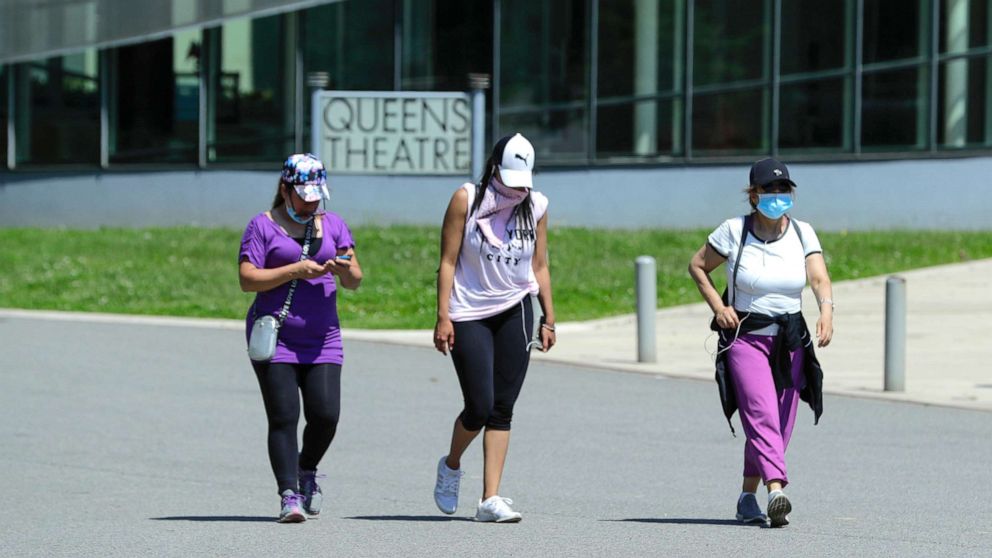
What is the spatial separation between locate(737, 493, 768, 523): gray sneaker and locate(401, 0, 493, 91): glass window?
22.7 metres

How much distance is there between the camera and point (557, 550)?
24.0 ft

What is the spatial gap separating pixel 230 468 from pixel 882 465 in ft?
11.6

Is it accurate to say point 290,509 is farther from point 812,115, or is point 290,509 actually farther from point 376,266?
point 812,115

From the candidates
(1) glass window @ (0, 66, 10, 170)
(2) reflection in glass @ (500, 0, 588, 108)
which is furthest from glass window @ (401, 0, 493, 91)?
(1) glass window @ (0, 66, 10, 170)

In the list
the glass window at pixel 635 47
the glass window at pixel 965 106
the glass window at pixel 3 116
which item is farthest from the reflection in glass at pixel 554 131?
the glass window at pixel 3 116

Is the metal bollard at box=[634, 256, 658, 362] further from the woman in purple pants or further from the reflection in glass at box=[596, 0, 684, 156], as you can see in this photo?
the reflection in glass at box=[596, 0, 684, 156]

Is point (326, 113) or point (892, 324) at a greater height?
point (326, 113)

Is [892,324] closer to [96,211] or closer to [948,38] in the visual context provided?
[948,38]

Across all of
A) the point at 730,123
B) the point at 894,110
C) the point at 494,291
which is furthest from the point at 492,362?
the point at 730,123

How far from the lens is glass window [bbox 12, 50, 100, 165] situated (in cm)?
3197

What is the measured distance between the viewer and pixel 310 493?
817 cm

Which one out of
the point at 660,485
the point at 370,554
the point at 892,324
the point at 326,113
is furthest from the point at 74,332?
the point at 370,554

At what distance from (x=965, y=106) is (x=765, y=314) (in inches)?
870

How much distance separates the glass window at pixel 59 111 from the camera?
32.0m
